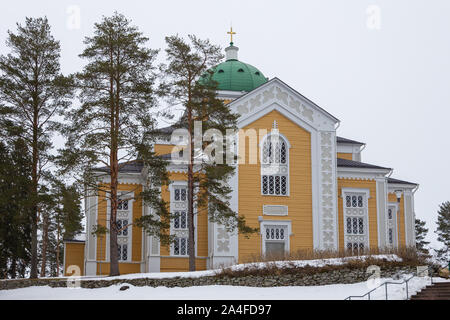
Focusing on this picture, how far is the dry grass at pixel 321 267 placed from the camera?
75.3ft

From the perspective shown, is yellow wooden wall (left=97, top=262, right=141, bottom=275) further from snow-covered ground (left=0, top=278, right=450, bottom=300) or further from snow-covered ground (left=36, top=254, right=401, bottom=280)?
snow-covered ground (left=36, top=254, right=401, bottom=280)

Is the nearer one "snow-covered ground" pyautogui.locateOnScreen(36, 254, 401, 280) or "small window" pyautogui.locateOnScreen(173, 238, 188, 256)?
"snow-covered ground" pyautogui.locateOnScreen(36, 254, 401, 280)

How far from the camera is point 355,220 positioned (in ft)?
122

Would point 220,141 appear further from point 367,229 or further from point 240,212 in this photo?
point 367,229

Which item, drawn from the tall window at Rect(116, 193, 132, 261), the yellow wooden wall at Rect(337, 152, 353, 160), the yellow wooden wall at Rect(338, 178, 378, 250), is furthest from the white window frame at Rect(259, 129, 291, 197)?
the yellow wooden wall at Rect(337, 152, 353, 160)

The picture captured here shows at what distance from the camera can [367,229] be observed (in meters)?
36.8

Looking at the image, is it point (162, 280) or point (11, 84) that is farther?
point (11, 84)

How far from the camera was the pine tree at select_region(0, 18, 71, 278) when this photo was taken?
3133 centimetres

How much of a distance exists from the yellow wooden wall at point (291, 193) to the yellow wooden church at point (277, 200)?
2.2 inches

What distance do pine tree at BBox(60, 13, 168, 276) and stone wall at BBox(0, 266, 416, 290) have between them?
229 cm

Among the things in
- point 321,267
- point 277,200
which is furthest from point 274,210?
point 321,267

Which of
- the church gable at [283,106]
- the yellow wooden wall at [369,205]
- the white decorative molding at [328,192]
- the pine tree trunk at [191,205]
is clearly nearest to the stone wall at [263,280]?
the pine tree trunk at [191,205]
